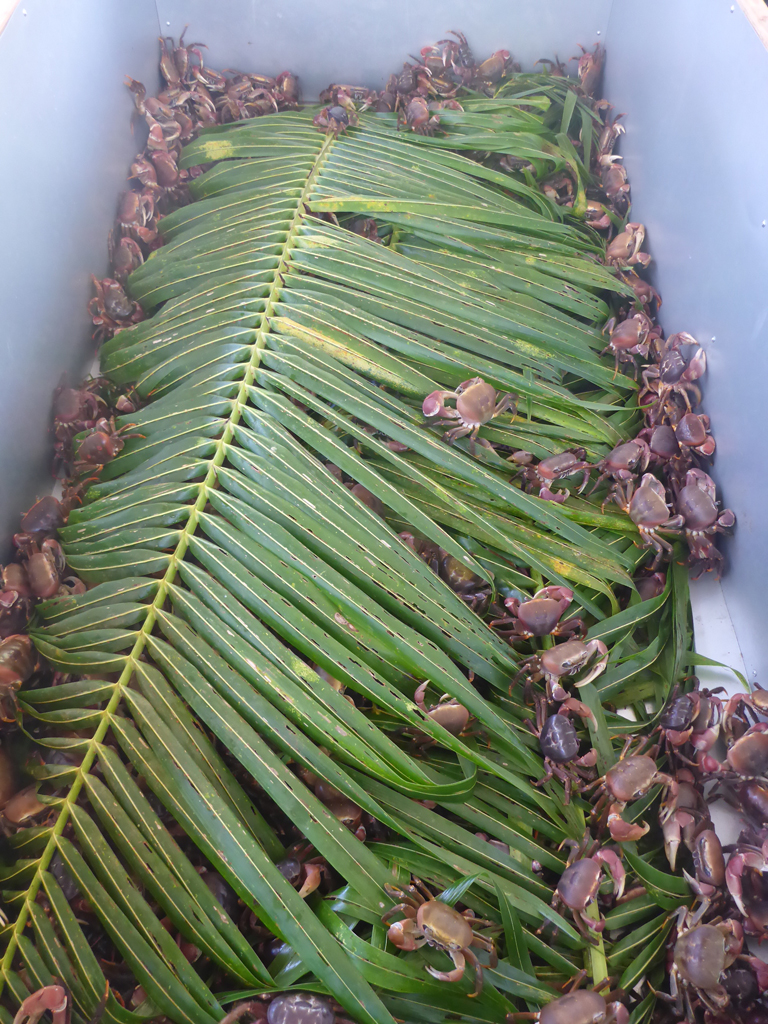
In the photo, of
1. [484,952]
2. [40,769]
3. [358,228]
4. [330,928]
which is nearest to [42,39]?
[358,228]

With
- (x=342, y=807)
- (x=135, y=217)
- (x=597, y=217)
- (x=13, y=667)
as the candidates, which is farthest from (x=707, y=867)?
(x=135, y=217)

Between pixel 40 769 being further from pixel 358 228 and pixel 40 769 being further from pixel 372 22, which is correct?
pixel 372 22

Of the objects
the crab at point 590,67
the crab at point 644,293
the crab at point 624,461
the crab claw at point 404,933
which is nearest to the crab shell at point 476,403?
the crab at point 624,461

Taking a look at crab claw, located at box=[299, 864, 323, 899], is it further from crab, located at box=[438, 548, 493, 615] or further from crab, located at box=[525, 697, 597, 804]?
crab, located at box=[438, 548, 493, 615]

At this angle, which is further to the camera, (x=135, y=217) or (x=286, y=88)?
(x=286, y=88)

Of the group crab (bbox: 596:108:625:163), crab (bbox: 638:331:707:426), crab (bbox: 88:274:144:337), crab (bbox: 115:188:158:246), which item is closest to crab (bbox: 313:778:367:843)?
crab (bbox: 638:331:707:426)

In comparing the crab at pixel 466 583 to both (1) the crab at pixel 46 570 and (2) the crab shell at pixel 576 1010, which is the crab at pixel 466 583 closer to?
(2) the crab shell at pixel 576 1010

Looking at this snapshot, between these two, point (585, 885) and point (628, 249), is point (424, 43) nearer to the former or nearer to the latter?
point (628, 249)
